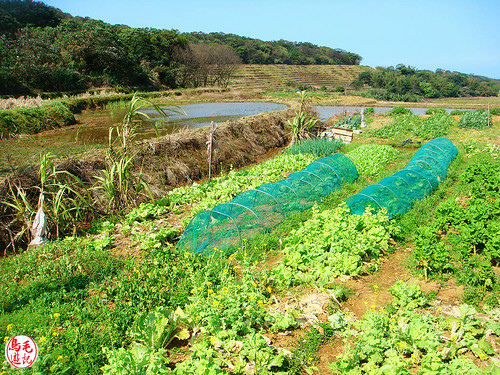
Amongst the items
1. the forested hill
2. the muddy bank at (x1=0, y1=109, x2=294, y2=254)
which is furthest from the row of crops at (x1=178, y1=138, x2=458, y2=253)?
the forested hill

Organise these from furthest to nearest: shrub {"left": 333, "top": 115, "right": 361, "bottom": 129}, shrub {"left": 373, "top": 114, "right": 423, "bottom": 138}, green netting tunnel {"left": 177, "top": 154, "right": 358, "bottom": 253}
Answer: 1. shrub {"left": 333, "top": 115, "right": 361, "bottom": 129}
2. shrub {"left": 373, "top": 114, "right": 423, "bottom": 138}
3. green netting tunnel {"left": 177, "top": 154, "right": 358, "bottom": 253}

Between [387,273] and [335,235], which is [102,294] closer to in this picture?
[335,235]

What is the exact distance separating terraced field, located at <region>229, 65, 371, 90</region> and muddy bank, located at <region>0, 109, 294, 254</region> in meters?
37.0

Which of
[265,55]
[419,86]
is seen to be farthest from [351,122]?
[265,55]

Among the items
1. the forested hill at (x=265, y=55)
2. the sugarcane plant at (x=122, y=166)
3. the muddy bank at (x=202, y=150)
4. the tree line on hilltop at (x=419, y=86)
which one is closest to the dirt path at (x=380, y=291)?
the sugarcane plant at (x=122, y=166)

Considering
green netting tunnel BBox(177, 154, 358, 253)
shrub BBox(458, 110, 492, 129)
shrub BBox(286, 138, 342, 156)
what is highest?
shrub BBox(458, 110, 492, 129)

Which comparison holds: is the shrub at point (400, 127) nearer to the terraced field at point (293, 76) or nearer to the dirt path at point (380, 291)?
the dirt path at point (380, 291)

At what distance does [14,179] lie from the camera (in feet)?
23.1

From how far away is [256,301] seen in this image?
4.52 m

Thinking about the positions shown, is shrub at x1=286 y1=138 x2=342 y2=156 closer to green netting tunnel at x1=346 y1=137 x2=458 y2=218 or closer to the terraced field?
green netting tunnel at x1=346 y1=137 x2=458 y2=218

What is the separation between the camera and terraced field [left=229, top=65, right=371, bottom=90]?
54722 millimetres

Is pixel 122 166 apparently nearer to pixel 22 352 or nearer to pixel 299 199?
pixel 299 199

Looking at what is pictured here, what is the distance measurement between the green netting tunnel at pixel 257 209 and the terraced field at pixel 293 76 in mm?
44576

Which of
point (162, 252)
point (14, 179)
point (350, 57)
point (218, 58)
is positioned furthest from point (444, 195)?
point (350, 57)
